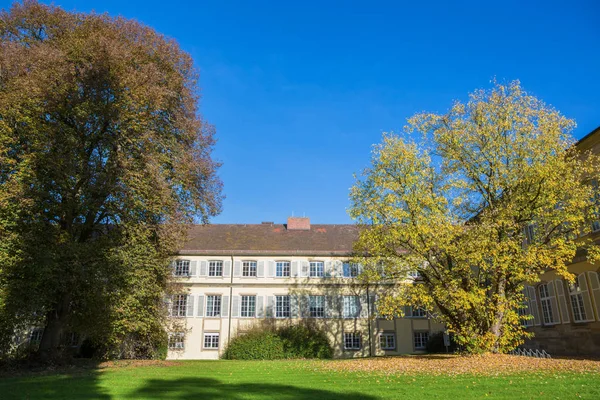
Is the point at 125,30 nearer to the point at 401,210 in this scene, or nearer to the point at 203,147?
the point at 203,147

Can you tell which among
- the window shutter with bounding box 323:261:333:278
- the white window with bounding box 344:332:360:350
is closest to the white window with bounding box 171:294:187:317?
the window shutter with bounding box 323:261:333:278

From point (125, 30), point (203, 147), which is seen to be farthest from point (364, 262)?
point (125, 30)

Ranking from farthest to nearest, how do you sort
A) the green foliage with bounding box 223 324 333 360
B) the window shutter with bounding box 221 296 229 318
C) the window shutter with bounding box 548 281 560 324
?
the window shutter with bounding box 221 296 229 318
the green foliage with bounding box 223 324 333 360
the window shutter with bounding box 548 281 560 324

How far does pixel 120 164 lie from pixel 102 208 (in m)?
2.51

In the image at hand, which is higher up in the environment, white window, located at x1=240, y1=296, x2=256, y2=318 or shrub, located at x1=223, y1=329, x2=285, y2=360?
white window, located at x1=240, y1=296, x2=256, y2=318

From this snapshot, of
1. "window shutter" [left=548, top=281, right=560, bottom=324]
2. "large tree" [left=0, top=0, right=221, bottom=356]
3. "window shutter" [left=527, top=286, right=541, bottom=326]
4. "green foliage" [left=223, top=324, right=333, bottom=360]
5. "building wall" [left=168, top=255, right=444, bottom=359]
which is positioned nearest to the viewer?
"large tree" [left=0, top=0, right=221, bottom=356]

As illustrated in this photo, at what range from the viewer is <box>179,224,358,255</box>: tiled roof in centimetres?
3847

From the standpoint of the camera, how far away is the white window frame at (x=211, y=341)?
119 ft

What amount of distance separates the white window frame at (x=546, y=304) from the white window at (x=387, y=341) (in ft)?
44.1

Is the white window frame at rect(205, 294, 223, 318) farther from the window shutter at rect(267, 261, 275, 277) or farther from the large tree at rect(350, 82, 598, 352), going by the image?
the large tree at rect(350, 82, 598, 352)

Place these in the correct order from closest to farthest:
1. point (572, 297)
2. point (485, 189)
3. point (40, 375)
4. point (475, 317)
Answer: point (40, 375)
point (475, 317)
point (485, 189)
point (572, 297)

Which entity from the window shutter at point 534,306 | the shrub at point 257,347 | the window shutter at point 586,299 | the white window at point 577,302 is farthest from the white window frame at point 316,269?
the window shutter at point 586,299

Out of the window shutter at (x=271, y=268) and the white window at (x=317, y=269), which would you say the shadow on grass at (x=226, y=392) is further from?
the white window at (x=317, y=269)

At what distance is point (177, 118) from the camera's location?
75.5ft
